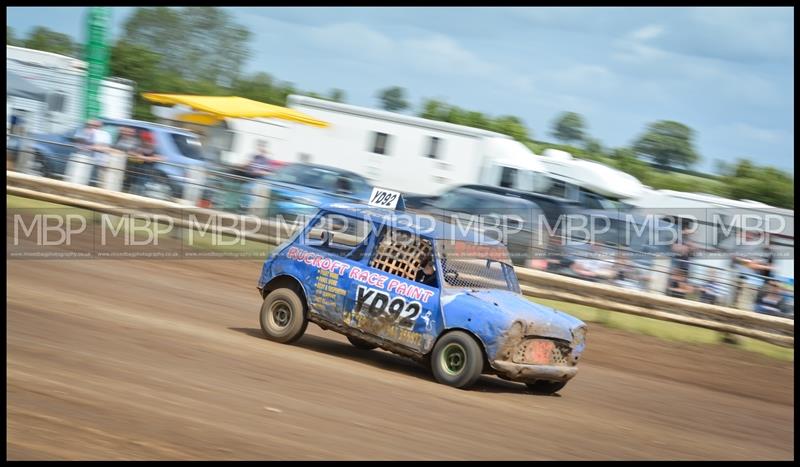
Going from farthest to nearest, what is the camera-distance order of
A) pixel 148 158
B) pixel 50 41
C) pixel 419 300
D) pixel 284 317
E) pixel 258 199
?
1. pixel 50 41
2. pixel 148 158
3. pixel 258 199
4. pixel 284 317
5. pixel 419 300

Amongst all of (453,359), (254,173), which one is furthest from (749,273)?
(254,173)

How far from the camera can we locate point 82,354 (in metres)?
7.97

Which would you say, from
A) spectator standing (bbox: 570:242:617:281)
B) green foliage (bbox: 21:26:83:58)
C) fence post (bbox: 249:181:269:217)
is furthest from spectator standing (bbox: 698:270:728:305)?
green foliage (bbox: 21:26:83:58)

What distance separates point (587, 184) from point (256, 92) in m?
38.0

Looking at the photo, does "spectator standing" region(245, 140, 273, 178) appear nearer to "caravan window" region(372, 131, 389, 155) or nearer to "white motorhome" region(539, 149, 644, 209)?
"caravan window" region(372, 131, 389, 155)

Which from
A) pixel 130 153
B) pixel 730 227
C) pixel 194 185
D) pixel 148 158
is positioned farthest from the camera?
pixel 130 153

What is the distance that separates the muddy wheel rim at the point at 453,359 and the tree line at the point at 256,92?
28.6 m

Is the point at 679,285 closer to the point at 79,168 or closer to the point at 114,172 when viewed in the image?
the point at 114,172

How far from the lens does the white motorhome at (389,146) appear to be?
1025 inches

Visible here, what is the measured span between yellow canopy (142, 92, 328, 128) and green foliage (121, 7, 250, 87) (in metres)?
40.8

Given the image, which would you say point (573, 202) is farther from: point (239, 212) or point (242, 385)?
point (242, 385)

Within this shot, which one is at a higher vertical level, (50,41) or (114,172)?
(50,41)

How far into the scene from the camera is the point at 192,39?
217ft

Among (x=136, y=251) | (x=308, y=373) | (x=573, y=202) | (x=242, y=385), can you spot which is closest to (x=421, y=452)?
(x=242, y=385)
